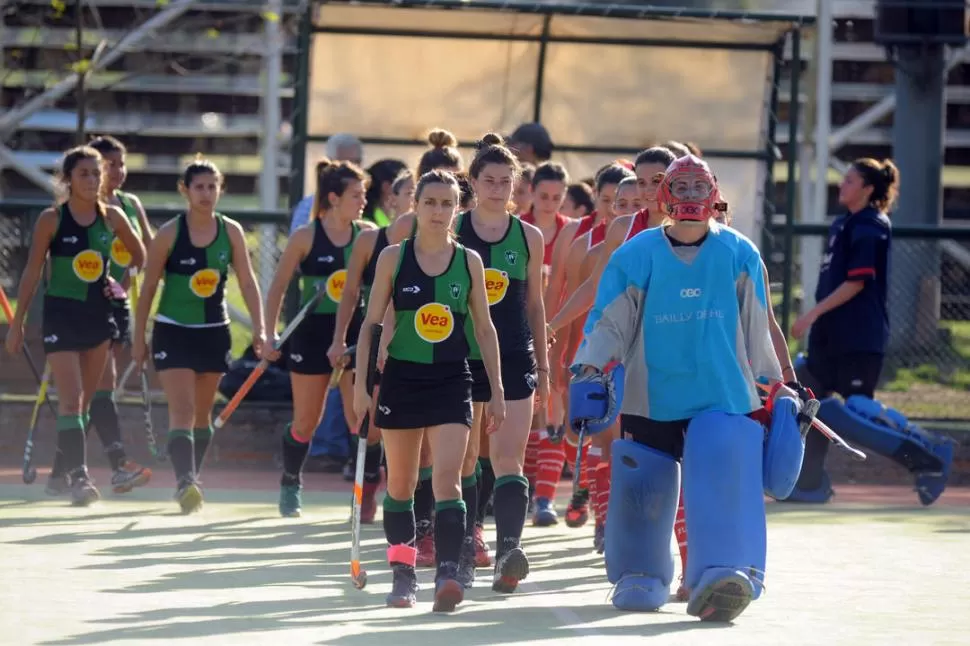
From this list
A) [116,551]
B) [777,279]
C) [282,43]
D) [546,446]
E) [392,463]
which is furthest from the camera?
[282,43]

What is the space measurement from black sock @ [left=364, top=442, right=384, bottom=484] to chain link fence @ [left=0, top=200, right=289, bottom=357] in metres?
3.32

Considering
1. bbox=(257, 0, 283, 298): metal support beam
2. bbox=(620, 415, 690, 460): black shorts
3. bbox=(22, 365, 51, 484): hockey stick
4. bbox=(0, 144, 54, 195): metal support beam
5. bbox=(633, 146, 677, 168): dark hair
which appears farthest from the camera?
bbox=(257, 0, 283, 298): metal support beam

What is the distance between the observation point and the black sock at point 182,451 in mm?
12000

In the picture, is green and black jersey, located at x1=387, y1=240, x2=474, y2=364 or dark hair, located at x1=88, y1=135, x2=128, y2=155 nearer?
green and black jersey, located at x1=387, y1=240, x2=474, y2=364

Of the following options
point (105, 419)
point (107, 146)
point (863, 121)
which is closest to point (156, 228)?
point (107, 146)

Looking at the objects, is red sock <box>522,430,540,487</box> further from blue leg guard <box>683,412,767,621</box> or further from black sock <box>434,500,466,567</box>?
blue leg guard <box>683,412,767,621</box>

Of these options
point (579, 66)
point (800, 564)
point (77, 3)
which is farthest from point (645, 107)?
point (800, 564)

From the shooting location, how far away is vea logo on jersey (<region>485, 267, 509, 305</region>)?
949 centimetres

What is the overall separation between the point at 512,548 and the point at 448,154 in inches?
90.3

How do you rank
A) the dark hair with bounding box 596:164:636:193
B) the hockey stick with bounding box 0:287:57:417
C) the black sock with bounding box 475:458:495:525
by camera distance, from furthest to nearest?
the hockey stick with bounding box 0:287:57:417, the dark hair with bounding box 596:164:636:193, the black sock with bounding box 475:458:495:525

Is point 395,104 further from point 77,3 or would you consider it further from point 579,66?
point 77,3

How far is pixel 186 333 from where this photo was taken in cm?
1195

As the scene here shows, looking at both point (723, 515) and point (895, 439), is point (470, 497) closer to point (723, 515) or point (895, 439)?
point (723, 515)

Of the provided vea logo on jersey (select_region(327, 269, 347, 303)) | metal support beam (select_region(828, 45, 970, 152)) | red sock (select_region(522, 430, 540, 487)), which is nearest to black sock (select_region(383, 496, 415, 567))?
red sock (select_region(522, 430, 540, 487))
